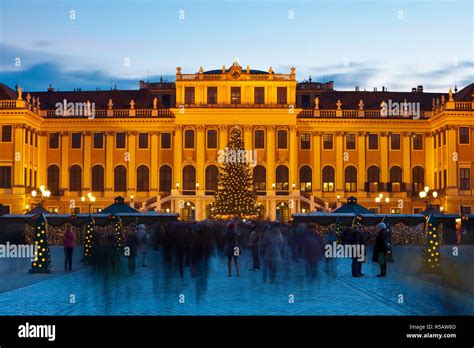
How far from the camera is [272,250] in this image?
19688 mm

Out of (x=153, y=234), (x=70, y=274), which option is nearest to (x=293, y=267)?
(x=70, y=274)

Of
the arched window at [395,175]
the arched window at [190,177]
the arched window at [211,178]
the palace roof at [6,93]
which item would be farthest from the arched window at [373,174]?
the palace roof at [6,93]

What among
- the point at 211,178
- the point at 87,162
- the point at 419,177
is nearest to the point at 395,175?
the point at 419,177

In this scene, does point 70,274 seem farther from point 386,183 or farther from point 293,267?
point 386,183

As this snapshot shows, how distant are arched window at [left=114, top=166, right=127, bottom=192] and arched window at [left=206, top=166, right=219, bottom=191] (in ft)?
23.3

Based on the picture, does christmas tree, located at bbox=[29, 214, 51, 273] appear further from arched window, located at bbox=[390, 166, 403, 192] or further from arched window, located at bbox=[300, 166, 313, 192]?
arched window, located at bbox=[390, 166, 403, 192]

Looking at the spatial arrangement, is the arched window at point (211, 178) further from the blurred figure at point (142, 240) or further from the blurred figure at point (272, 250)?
the blurred figure at point (272, 250)

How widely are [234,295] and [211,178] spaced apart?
148ft

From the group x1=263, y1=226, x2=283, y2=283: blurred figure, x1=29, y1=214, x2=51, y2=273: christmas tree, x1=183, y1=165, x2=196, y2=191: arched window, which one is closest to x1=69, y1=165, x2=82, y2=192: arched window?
x1=183, y1=165, x2=196, y2=191: arched window

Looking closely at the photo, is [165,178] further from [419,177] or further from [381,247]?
[381,247]
